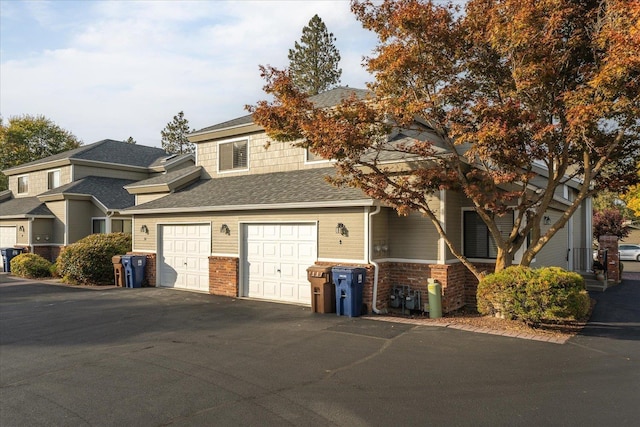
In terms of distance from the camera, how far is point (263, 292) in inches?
536

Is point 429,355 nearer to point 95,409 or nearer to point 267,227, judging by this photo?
point 95,409

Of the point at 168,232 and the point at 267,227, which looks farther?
the point at 168,232

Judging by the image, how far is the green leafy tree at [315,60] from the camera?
39.6m

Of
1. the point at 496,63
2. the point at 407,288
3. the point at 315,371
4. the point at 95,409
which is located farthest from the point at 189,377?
the point at 496,63

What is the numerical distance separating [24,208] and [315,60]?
25.7 m

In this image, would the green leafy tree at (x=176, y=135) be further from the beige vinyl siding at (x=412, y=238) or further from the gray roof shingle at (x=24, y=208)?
the beige vinyl siding at (x=412, y=238)

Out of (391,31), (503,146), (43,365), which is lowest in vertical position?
(43,365)

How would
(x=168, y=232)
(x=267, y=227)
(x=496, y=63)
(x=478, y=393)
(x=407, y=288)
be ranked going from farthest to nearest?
(x=168, y=232), (x=267, y=227), (x=407, y=288), (x=496, y=63), (x=478, y=393)

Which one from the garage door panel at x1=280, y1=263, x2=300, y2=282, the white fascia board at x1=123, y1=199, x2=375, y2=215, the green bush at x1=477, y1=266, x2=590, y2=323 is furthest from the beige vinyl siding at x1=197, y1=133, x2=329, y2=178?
the green bush at x1=477, y1=266, x2=590, y2=323

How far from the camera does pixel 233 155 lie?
18219 mm

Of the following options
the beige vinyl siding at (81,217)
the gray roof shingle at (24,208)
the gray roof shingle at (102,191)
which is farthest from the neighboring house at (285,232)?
the gray roof shingle at (24,208)

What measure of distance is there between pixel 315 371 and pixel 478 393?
7.75 feet

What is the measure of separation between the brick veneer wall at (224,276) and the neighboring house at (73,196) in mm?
6793

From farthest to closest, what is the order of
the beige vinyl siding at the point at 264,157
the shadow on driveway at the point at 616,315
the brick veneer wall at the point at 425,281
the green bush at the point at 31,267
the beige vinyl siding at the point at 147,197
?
the green bush at the point at 31,267
the beige vinyl siding at the point at 147,197
the beige vinyl siding at the point at 264,157
the brick veneer wall at the point at 425,281
the shadow on driveway at the point at 616,315
